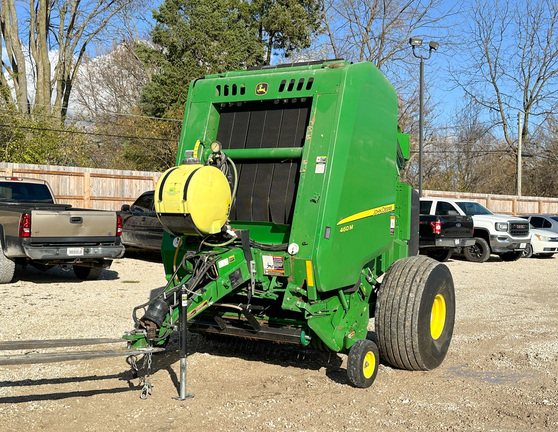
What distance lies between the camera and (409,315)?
598cm

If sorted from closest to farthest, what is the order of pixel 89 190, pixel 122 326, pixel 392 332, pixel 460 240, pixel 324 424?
pixel 324 424 < pixel 392 332 < pixel 122 326 < pixel 460 240 < pixel 89 190

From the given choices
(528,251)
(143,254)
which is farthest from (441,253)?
(143,254)

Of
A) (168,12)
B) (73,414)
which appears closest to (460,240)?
(73,414)

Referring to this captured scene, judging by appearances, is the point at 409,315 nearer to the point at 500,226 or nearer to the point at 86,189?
the point at 500,226

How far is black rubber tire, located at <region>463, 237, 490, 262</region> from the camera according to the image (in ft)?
A: 61.9

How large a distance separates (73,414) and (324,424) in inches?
76.1

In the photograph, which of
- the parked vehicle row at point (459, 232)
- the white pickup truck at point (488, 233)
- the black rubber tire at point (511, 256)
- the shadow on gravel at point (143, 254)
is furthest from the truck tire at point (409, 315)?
the black rubber tire at point (511, 256)

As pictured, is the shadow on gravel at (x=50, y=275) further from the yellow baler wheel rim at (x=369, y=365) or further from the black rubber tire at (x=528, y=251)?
the black rubber tire at (x=528, y=251)

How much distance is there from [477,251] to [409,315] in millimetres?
13880

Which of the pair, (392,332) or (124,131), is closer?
(392,332)

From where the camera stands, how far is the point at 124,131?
35.2 meters

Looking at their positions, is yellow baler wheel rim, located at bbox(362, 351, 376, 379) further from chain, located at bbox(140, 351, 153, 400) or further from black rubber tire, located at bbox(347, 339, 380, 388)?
chain, located at bbox(140, 351, 153, 400)

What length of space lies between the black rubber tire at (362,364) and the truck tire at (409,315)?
0.29m

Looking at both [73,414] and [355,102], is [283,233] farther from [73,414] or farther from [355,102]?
[73,414]
